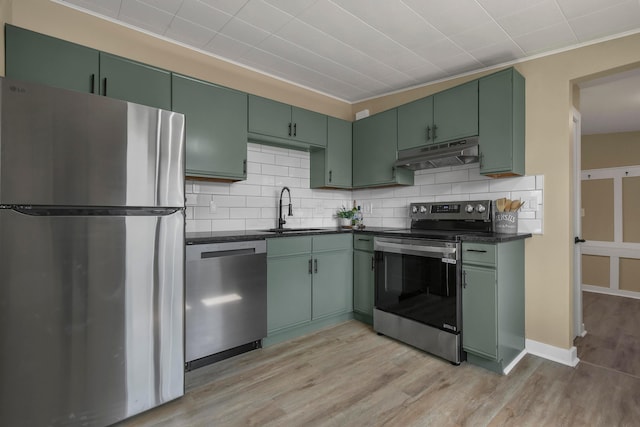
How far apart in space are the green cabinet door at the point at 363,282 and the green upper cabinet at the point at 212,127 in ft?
4.66

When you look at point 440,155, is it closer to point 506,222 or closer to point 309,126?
point 506,222

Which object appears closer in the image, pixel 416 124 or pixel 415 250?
pixel 415 250

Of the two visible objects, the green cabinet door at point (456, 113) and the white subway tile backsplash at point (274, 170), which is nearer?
the green cabinet door at point (456, 113)

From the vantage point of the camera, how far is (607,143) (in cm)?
497

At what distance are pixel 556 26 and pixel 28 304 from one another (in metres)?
3.64

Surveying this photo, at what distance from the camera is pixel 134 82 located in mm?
2230

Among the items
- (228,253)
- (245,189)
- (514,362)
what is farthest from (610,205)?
(228,253)

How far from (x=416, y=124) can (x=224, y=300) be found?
7.86 feet

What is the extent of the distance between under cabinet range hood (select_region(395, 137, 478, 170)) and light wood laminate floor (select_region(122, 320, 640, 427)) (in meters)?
1.71

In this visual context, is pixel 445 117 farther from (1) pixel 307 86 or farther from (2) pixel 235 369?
(2) pixel 235 369

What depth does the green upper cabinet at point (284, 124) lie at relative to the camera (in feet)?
9.48

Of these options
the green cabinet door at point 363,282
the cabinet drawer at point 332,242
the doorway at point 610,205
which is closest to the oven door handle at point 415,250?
the green cabinet door at point 363,282

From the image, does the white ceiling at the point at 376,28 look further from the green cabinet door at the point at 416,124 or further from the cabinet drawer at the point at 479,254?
the cabinet drawer at the point at 479,254

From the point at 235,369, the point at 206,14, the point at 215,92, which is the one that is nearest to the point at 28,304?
the point at 235,369
